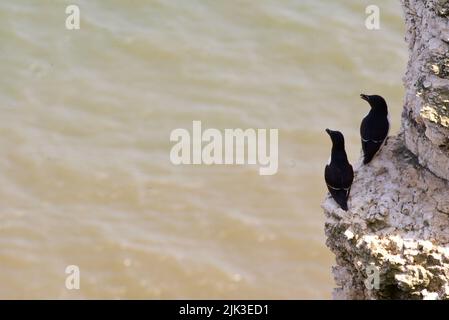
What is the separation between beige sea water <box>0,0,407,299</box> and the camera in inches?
320

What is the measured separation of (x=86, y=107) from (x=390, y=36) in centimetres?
440

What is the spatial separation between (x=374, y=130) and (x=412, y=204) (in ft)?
1.92

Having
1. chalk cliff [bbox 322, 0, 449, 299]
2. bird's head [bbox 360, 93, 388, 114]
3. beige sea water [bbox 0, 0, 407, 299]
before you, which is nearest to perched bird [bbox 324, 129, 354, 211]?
chalk cliff [bbox 322, 0, 449, 299]

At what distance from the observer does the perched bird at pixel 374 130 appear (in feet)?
14.5

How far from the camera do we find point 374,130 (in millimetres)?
4500

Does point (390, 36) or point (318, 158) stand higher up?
point (390, 36)

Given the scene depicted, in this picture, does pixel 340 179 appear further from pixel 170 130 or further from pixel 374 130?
pixel 170 130

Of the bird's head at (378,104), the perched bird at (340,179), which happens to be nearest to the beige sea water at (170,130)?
the bird's head at (378,104)

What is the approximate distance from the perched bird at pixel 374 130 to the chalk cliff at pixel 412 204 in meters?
0.06

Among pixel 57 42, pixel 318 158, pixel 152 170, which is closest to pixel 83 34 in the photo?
pixel 57 42

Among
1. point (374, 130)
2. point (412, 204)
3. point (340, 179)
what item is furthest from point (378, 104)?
point (412, 204)

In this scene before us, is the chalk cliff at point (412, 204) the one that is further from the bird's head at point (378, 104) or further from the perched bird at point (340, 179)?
the bird's head at point (378, 104)
